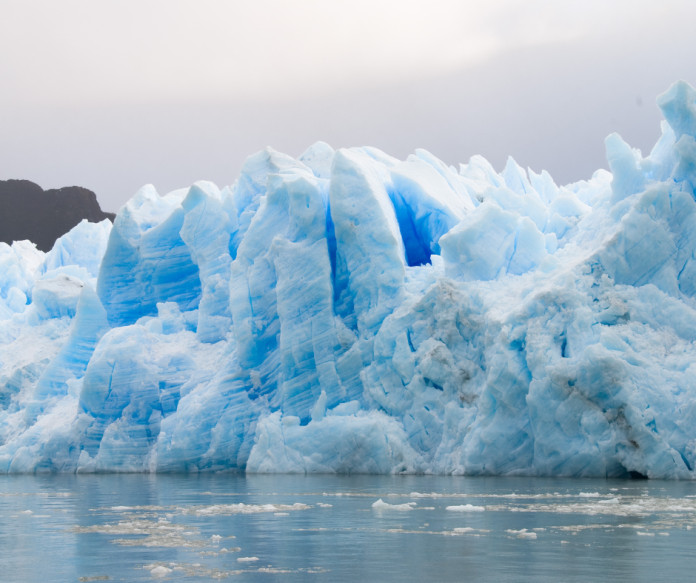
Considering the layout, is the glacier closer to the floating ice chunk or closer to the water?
the water

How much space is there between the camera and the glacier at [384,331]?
18.4 meters

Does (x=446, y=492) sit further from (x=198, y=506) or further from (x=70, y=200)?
(x=70, y=200)

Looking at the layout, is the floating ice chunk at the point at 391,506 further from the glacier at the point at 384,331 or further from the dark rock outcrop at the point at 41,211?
the dark rock outcrop at the point at 41,211

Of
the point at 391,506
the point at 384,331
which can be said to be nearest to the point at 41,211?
the point at 384,331

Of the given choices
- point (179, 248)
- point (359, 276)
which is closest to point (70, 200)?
point (179, 248)

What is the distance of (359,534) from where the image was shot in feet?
31.8

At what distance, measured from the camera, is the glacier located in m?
18.4

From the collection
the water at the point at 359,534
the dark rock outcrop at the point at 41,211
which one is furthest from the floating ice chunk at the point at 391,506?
the dark rock outcrop at the point at 41,211

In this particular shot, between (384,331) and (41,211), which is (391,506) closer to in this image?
(384,331)

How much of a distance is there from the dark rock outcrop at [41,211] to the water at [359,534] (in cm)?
6366

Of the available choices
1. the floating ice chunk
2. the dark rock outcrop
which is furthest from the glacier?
the dark rock outcrop

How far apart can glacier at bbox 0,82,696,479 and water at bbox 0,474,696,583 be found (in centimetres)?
247

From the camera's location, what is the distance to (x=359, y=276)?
22.7 m

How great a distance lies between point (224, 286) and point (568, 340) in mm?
10259
